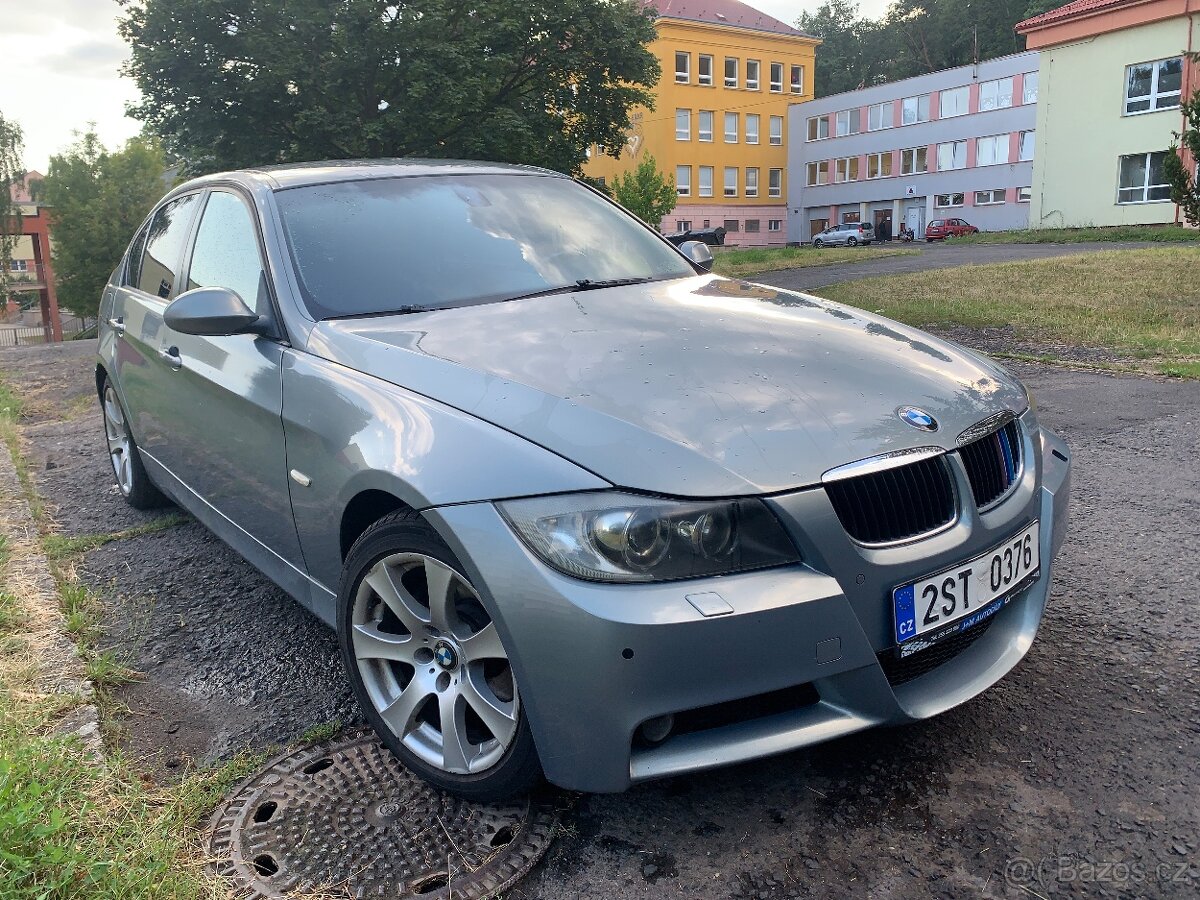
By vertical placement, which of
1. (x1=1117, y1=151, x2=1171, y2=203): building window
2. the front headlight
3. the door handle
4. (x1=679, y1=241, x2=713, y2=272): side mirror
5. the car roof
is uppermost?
(x1=1117, y1=151, x2=1171, y2=203): building window

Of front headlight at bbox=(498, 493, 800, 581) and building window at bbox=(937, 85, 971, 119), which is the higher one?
building window at bbox=(937, 85, 971, 119)

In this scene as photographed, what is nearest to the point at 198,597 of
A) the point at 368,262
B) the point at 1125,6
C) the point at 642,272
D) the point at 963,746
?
the point at 368,262

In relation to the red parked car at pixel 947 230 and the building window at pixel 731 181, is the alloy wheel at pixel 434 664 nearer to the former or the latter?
the red parked car at pixel 947 230

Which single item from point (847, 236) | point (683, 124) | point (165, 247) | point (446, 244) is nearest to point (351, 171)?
point (446, 244)

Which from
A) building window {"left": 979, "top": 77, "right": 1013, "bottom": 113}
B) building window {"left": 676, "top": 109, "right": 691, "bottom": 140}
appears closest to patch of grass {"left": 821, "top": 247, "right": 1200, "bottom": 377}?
building window {"left": 979, "top": 77, "right": 1013, "bottom": 113}

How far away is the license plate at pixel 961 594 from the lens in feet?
6.78

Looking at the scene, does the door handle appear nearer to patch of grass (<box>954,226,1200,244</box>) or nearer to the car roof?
the car roof

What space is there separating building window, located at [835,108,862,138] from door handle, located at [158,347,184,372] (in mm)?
59661

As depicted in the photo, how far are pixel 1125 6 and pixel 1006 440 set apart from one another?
37.6 meters

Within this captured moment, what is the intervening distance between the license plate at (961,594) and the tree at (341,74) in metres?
17.7

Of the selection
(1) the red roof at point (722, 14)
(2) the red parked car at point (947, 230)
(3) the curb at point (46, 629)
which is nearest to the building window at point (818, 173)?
(1) the red roof at point (722, 14)

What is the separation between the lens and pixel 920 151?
179 ft

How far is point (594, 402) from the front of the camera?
2176 millimetres

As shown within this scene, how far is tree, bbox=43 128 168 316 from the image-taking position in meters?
55.5
